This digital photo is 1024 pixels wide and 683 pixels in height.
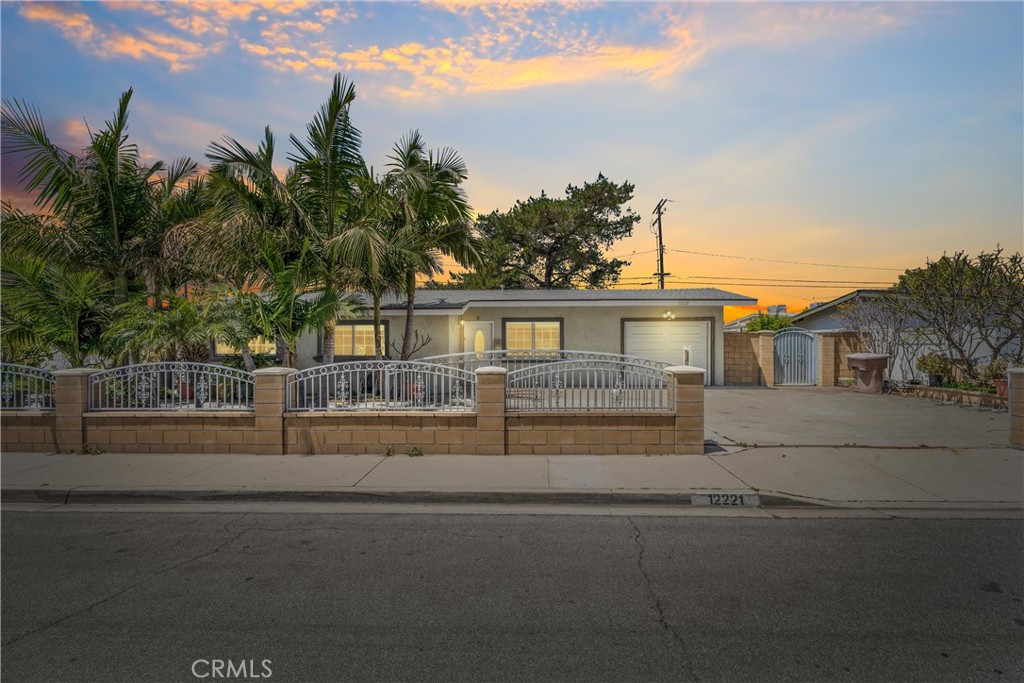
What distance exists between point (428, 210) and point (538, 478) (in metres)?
8.40

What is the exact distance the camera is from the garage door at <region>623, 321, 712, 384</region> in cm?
1991

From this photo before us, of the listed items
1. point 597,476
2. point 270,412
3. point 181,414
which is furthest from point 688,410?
point 181,414

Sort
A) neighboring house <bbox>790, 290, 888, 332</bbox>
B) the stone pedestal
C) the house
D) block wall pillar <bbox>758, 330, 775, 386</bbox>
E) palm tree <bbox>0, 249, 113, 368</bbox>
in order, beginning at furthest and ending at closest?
neighboring house <bbox>790, 290, 888, 332</bbox>, block wall pillar <bbox>758, 330, 775, 386</bbox>, the house, the stone pedestal, palm tree <bbox>0, 249, 113, 368</bbox>

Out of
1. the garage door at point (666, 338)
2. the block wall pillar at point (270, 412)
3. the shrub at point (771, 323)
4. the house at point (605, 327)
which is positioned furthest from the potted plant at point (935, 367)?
the block wall pillar at point (270, 412)

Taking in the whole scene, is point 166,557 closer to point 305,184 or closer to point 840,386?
point 305,184

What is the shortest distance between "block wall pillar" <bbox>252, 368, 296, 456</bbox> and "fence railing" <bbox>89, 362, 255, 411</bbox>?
32cm

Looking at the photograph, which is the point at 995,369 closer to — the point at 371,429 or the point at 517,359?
the point at 517,359

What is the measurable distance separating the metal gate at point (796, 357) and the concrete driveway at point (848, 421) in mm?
2758

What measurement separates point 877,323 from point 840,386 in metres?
2.40

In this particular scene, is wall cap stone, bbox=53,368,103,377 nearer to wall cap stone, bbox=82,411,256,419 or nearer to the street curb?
wall cap stone, bbox=82,411,256,419

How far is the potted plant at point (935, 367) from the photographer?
16.9m

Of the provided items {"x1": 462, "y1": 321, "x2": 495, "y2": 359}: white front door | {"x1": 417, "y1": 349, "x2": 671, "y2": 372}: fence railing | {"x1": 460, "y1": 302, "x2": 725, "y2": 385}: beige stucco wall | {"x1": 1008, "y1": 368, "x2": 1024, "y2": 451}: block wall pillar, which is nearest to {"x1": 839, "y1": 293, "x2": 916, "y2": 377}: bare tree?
{"x1": 460, "y1": 302, "x2": 725, "y2": 385}: beige stucco wall

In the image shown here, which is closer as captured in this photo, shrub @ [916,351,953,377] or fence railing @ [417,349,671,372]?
fence railing @ [417,349,671,372]

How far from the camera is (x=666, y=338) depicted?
65.4 ft
